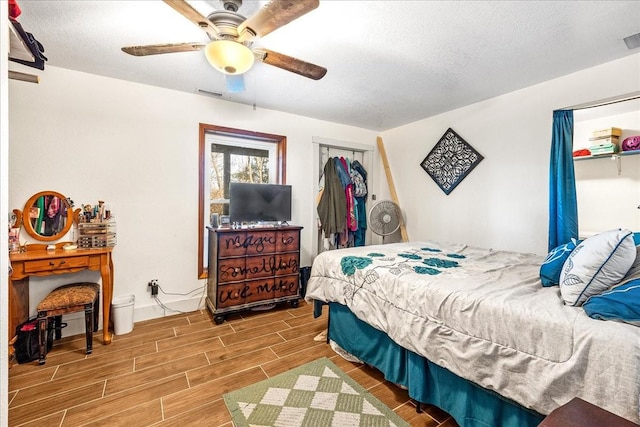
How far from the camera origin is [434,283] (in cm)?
150

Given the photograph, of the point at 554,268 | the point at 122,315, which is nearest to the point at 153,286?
the point at 122,315

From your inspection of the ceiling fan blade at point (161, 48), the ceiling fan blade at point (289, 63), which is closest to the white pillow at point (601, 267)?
the ceiling fan blade at point (289, 63)

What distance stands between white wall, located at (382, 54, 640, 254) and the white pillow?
164 centimetres

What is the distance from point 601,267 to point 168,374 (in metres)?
2.45

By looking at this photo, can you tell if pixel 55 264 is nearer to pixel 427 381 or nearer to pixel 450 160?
pixel 427 381

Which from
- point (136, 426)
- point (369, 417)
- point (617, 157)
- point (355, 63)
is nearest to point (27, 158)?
point (136, 426)

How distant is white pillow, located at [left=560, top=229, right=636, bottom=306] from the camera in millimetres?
1103

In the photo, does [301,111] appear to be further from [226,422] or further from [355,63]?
[226,422]

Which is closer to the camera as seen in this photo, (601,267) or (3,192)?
(3,192)

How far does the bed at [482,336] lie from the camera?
0.93m

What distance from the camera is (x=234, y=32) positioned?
1.53 meters

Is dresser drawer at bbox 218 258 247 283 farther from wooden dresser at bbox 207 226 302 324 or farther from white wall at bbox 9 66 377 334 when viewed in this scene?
white wall at bbox 9 66 377 334

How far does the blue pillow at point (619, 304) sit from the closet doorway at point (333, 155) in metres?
2.90

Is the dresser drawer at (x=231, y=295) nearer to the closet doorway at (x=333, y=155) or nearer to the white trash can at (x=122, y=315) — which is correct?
the white trash can at (x=122, y=315)
